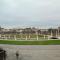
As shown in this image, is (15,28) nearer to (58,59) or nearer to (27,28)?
(27,28)

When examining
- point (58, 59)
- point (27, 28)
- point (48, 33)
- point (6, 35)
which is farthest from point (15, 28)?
point (58, 59)

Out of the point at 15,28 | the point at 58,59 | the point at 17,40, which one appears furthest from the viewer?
the point at 15,28

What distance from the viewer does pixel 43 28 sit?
10984mm

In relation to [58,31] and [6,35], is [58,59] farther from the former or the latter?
[58,31]

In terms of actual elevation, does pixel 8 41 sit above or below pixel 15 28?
below

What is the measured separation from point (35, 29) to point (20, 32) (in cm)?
123

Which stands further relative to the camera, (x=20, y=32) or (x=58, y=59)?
(x=20, y=32)

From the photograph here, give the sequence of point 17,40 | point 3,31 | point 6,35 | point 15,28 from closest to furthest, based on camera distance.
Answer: point 17,40 < point 6,35 < point 3,31 < point 15,28

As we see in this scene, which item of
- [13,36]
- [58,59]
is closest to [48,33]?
[13,36]

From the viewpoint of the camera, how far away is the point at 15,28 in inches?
428

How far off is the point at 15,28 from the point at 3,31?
101 centimetres

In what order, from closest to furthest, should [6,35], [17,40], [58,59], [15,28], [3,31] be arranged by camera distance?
1. [58,59]
2. [17,40]
3. [6,35]
4. [3,31]
5. [15,28]

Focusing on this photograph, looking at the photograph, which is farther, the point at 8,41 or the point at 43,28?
the point at 43,28

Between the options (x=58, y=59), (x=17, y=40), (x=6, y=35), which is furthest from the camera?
(x=6, y=35)
